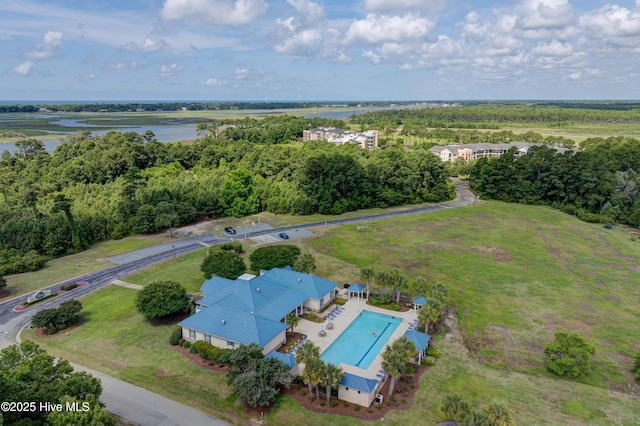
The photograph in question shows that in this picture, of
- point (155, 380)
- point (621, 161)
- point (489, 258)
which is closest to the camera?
point (155, 380)

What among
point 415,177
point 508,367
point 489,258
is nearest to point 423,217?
point 415,177

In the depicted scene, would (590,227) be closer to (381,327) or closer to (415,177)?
(415,177)

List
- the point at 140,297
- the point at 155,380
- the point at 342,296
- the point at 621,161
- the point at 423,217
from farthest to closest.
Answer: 1. the point at 621,161
2. the point at 423,217
3. the point at 342,296
4. the point at 140,297
5. the point at 155,380

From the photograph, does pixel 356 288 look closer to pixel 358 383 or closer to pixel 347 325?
pixel 347 325

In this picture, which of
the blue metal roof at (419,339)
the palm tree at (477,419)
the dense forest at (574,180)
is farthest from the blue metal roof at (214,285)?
the dense forest at (574,180)

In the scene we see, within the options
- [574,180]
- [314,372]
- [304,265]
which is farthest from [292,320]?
[574,180]

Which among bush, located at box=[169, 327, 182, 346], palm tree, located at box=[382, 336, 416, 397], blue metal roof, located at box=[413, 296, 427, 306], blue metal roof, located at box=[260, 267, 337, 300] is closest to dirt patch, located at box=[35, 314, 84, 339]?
bush, located at box=[169, 327, 182, 346]

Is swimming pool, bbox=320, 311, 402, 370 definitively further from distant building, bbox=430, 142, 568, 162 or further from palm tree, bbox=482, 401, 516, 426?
distant building, bbox=430, 142, 568, 162
